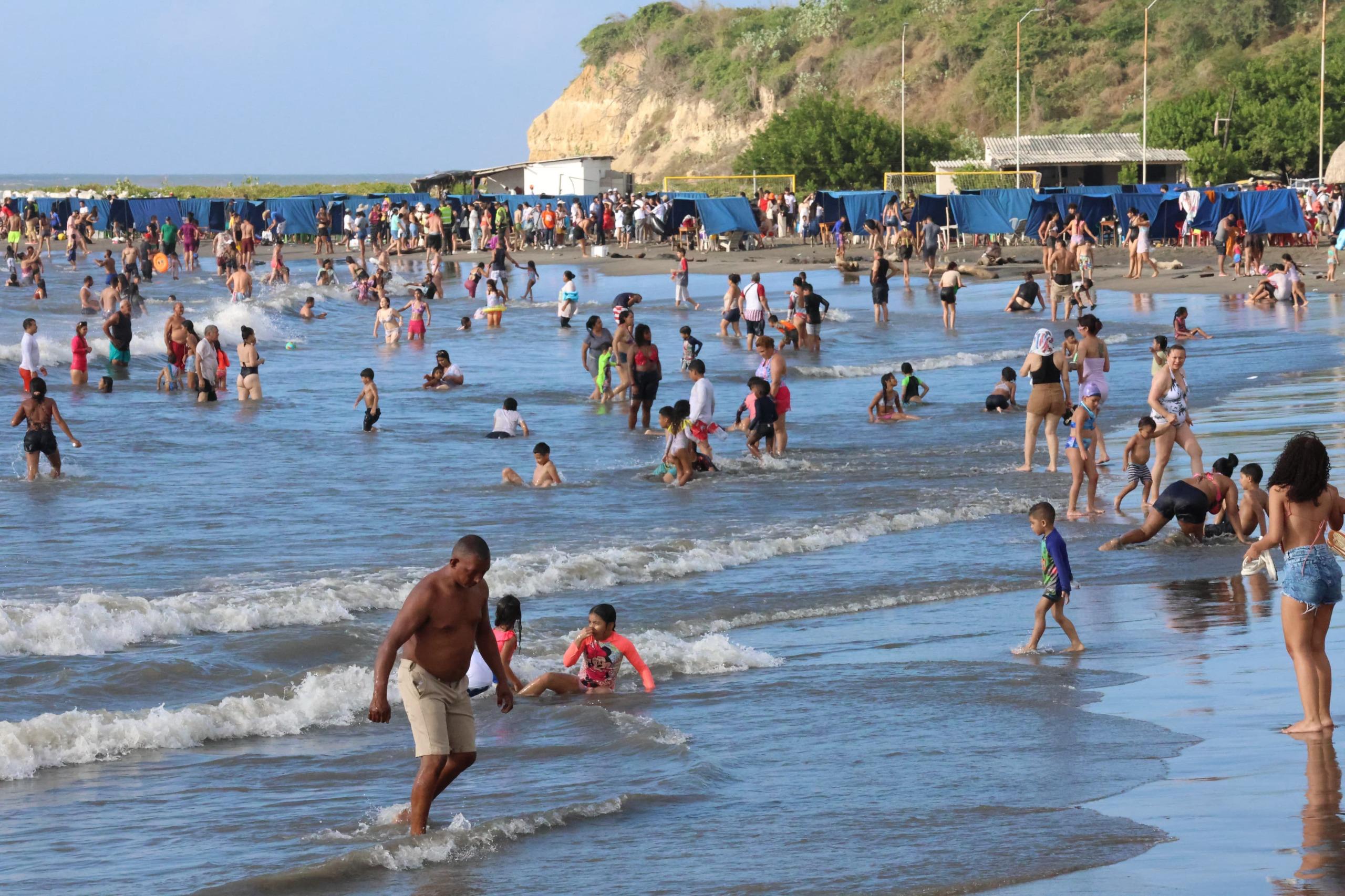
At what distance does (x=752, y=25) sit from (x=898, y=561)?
97322 millimetres

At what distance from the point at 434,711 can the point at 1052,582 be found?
14.1ft

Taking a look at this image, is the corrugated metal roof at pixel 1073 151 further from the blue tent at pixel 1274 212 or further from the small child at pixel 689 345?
the small child at pixel 689 345

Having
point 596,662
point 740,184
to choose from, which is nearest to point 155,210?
point 740,184

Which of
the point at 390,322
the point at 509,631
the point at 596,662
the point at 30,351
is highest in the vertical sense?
the point at 390,322

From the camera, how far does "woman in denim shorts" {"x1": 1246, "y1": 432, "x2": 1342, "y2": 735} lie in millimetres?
6613

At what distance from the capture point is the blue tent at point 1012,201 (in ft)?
149

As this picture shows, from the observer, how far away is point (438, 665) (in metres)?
6.42

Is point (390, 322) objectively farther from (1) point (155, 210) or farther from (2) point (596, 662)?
(1) point (155, 210)

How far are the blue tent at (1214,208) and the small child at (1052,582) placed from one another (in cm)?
3380

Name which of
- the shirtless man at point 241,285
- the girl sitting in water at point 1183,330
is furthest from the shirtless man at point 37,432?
the shirtless man at point 241,285

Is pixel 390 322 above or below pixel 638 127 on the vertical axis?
below

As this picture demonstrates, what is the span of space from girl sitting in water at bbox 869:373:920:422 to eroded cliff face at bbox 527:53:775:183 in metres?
69.3

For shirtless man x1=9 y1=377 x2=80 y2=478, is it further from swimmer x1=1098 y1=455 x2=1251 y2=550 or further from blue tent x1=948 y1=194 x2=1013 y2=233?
blue tent x1=948 y1=194 x2=1013 y2=233

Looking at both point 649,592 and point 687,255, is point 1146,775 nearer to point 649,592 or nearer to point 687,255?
point 649,592
